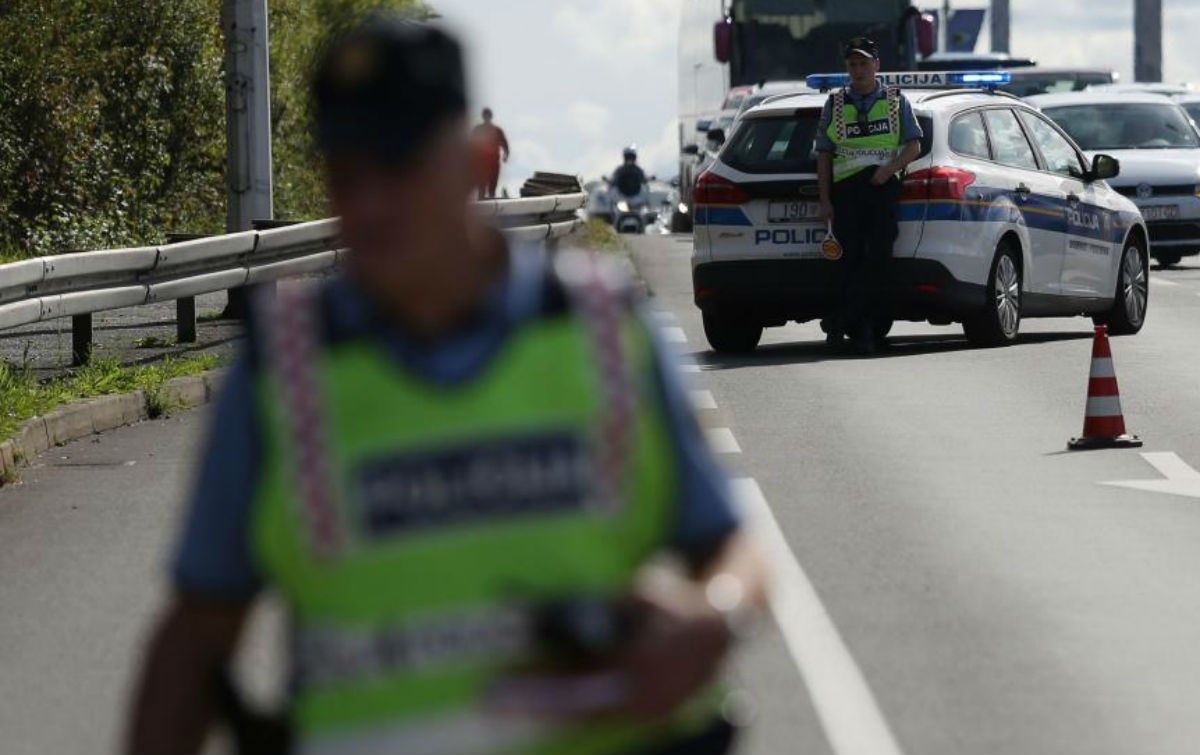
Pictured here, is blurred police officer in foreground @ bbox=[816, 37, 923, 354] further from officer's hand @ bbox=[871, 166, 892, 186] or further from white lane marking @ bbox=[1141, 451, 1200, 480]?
white lane marking @ bbox=[1141, 451, 1200, 480]

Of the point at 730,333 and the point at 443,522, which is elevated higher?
the point at 443,522

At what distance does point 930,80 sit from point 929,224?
1987 mm

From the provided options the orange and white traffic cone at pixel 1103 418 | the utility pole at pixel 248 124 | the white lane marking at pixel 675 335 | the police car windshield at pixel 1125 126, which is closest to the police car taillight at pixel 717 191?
the white lane marking at pixel 675 335

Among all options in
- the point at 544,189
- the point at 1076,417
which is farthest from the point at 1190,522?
the point at 544,189

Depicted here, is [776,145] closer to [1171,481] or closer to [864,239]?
[864,239]

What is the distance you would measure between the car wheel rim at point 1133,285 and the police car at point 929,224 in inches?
31.3

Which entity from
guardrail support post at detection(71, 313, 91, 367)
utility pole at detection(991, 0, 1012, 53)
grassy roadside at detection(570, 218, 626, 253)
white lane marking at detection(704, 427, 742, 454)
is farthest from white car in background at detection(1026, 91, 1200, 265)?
utility pole at detection(991, 0, 1012, 53)

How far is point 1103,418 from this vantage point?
1234cm

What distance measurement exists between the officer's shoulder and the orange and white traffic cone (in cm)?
986

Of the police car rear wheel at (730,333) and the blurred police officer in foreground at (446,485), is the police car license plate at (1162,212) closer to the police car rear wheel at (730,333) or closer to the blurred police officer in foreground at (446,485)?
the police car rear wheel at (730,333)

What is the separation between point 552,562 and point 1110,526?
7761 mm

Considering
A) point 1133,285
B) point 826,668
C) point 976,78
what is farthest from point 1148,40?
point 826,668

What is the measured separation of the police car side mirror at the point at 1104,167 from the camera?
18.0m

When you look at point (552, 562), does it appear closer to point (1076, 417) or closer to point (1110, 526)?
point (1110, 526)
